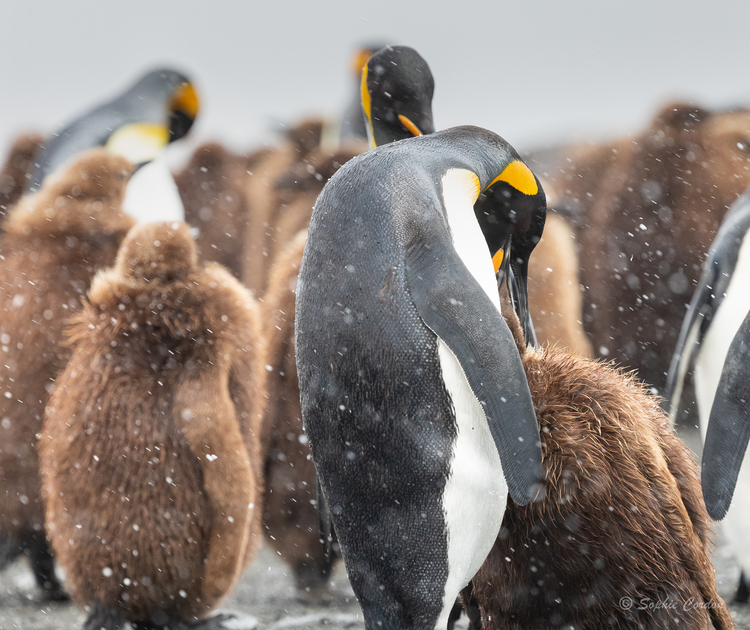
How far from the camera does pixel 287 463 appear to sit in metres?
1.98

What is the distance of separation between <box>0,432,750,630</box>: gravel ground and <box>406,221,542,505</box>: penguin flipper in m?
0.85

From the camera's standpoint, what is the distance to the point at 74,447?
1589mm

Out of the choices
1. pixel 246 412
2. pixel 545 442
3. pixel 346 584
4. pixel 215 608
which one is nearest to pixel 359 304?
pixel 545 442

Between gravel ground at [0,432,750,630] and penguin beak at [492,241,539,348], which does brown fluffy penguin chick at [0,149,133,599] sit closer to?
gravel ground at [0,432,750,630]

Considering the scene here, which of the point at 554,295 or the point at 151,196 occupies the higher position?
the point at 151,196

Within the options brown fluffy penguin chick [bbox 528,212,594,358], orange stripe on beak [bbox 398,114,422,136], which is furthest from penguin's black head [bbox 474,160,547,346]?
brown fluffy penguin chick [bbox 528,212,594,358]

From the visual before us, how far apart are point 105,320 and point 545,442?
3.20 ft

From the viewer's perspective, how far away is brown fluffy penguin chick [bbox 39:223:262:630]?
157 centimetres

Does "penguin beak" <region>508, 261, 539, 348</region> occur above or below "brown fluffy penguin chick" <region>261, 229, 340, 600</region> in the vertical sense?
above

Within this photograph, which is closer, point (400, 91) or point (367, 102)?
point (400, 91)

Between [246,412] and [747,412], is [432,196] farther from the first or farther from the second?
[246,412]

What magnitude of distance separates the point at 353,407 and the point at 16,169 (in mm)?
2446

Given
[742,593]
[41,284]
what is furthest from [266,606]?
[742,593]

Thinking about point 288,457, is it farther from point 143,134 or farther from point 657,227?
point 657,227
